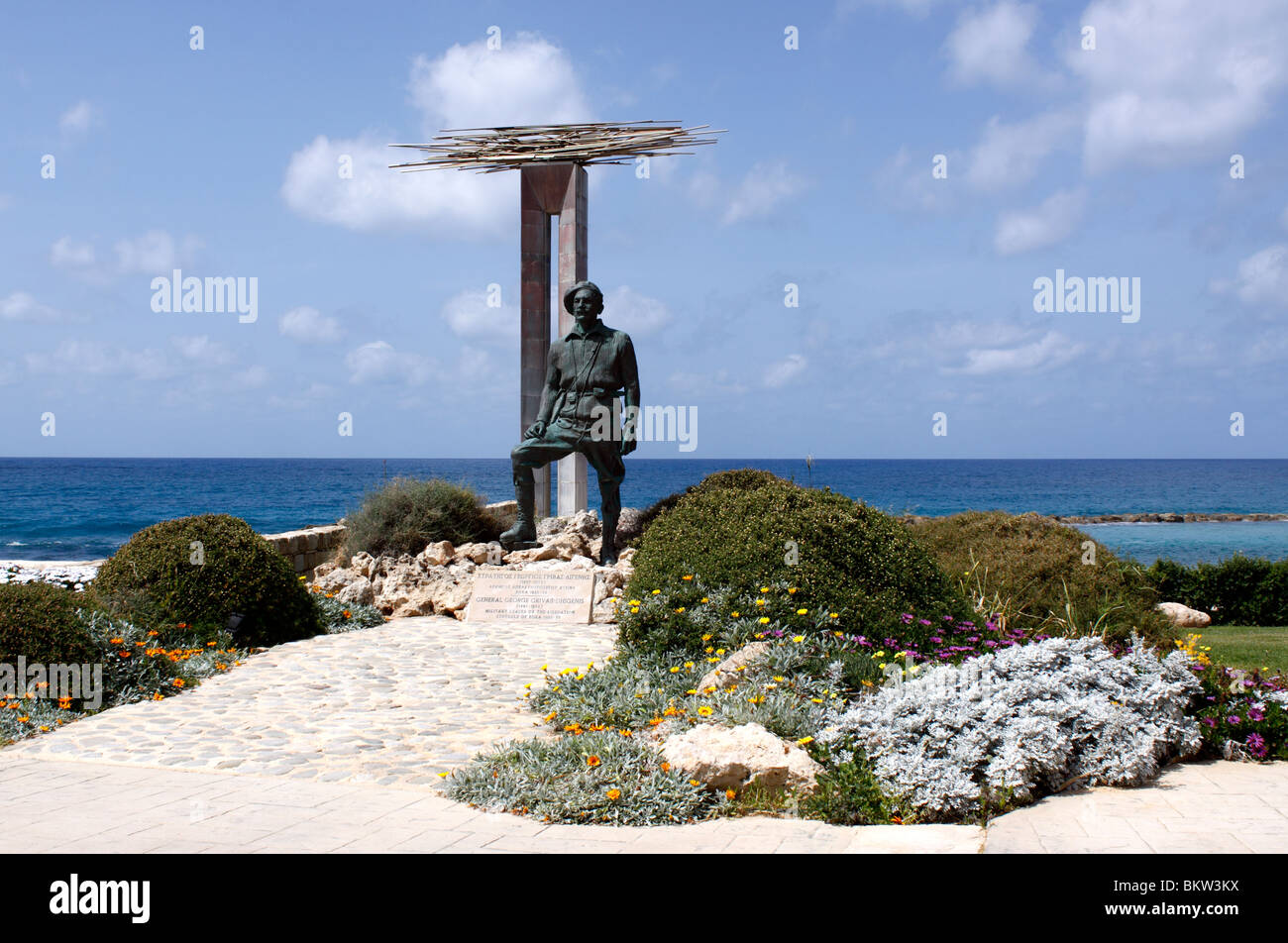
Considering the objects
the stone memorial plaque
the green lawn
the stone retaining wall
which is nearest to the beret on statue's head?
the stone memorial plaque

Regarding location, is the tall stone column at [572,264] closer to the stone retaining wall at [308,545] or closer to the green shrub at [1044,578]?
the stone retaining wall at [308,545]

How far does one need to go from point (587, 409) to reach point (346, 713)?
221 inches

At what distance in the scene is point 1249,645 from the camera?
1045cm

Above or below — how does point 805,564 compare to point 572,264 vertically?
below

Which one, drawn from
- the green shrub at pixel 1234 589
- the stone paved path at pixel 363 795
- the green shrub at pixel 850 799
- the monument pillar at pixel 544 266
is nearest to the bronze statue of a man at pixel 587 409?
the monument pillar at pixel 544 266

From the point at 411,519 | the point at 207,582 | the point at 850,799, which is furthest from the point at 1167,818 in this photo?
the point at 411,519

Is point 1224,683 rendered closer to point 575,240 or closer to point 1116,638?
point 1116,638

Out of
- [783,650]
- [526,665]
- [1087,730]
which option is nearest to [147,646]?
[526,665]

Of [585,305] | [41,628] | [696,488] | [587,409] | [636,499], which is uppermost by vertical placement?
[585,305]

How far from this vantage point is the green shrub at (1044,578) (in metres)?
8.09

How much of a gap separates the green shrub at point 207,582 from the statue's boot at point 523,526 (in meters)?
2.88

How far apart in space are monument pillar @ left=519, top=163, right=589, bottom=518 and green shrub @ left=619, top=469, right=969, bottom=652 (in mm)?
7971

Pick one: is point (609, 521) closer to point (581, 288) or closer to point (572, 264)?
point (581, 288)

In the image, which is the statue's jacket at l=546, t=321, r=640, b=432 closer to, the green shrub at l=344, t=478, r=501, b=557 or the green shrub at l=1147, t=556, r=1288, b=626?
the green shrub at l=344, t=478, r=501, b=557
